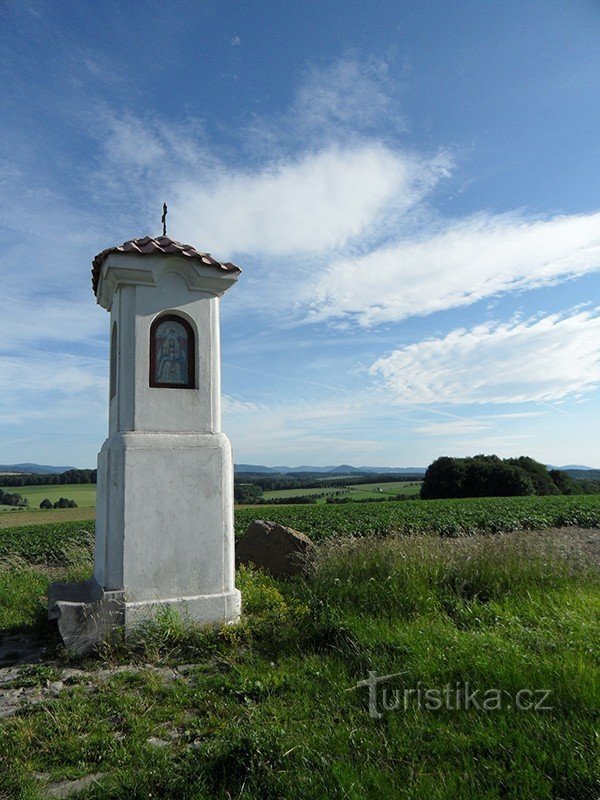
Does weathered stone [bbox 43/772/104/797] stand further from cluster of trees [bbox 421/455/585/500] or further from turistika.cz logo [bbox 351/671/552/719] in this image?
cluster of trees [bbox 421/455/585/500]

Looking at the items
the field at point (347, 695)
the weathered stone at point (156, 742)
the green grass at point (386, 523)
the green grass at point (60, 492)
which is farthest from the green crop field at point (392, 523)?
the green grass at point (60, 492)

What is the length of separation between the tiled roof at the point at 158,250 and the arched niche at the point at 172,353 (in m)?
0.73

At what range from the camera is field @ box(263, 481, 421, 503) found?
43531 mm

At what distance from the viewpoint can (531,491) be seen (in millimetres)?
49219

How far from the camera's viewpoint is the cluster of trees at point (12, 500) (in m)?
37.2

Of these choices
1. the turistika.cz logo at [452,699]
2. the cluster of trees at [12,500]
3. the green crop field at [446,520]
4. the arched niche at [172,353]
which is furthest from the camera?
the cluster of trees at [12,500]

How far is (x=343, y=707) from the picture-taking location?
12.6ft

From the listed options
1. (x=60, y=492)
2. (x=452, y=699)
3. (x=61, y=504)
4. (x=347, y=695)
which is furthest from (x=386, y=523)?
(x=60, y=492)

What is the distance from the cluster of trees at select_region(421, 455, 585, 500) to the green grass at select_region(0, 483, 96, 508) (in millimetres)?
29512

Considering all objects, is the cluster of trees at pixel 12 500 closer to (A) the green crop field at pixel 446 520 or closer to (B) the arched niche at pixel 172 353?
(A) the green crop field at pixel 446 520

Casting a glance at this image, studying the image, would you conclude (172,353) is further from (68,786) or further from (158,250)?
(68,786)

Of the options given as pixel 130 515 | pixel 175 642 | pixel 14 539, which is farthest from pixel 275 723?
pixel 14 539

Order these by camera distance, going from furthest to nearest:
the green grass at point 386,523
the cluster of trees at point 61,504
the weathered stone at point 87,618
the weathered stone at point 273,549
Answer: the cluster of trees at point 61,504
the green grass at point 386,523
the weathered stone at point 273,549
the weathered stone at point 87,618

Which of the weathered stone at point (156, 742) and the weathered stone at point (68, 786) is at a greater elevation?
the weathered stone at point (156, 742)
